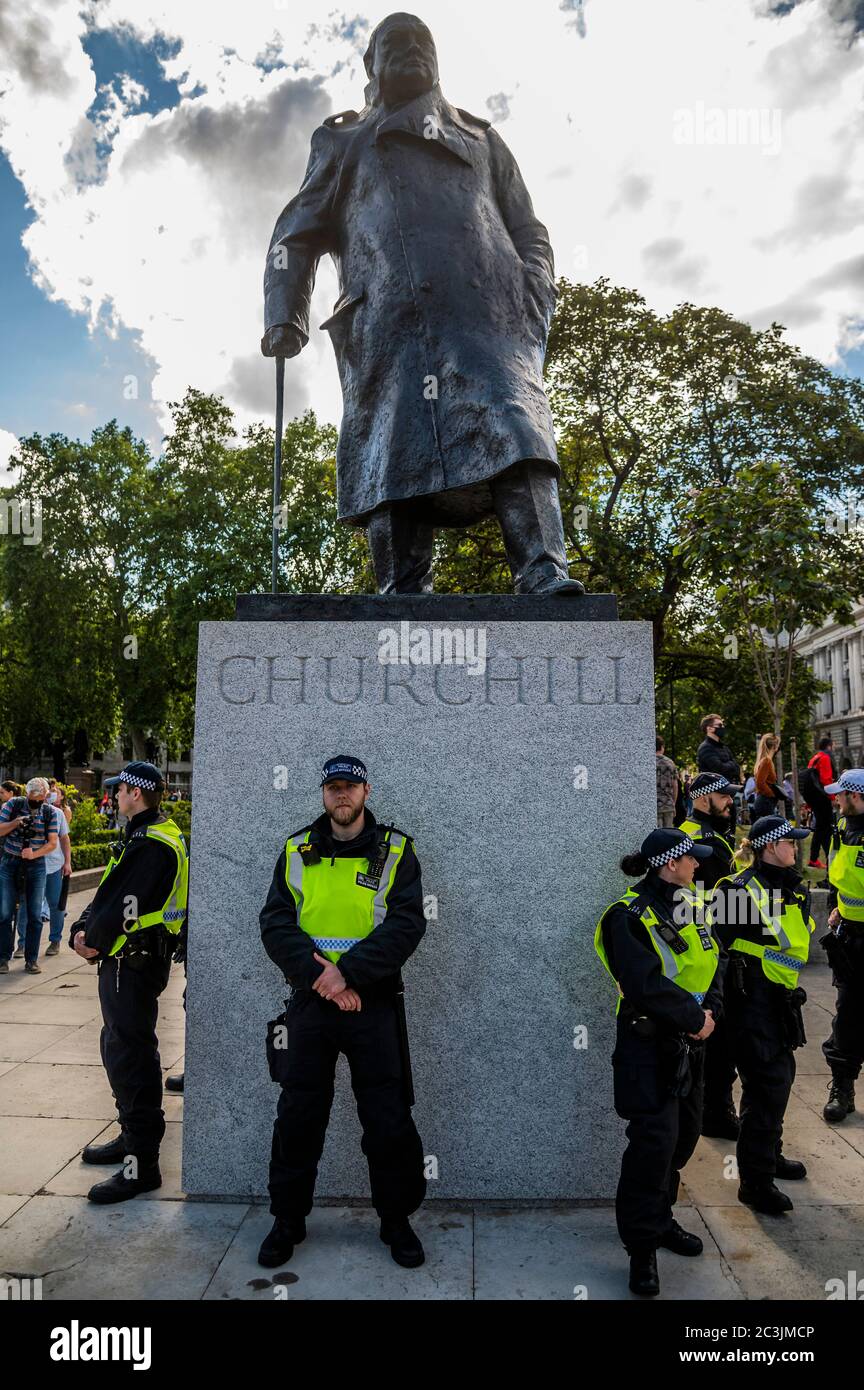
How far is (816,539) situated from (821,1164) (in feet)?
25.5

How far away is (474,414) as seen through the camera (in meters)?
4.45

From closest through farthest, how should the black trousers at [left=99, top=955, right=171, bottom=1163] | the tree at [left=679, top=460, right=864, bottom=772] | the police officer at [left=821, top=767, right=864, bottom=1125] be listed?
the black trousers at [left=99, top=955, right=171, bottom=1163]
the police officer at [left=821, top=767, right=864, bottom=1125]
the tree at [left=679, top=460, right=864, bottom=772]

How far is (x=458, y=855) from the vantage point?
3.94 metres

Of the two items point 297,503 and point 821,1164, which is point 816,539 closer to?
point 821,1164

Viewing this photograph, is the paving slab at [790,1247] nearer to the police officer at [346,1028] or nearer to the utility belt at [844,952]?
the police officer at [346,1028]

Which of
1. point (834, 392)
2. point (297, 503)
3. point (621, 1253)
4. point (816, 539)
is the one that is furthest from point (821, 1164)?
point (297, 503)

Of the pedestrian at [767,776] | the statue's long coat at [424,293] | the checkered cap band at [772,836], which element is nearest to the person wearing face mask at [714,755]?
the pedestrian at [767,776]

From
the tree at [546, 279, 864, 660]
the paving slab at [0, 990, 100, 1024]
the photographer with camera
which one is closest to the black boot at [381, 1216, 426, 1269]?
the paving slab at [0, 990, 100, 1024]

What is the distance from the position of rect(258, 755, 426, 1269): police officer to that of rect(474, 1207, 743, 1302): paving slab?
313 millimetres

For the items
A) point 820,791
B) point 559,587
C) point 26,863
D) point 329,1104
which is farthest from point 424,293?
point 820,791

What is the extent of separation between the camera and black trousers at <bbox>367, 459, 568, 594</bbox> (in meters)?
4.39

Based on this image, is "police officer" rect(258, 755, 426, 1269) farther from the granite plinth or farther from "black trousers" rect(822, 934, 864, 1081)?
"black trousers" rect(822, 934, 864, 1081)

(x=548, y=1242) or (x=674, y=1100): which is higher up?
(x=674, y=1100)

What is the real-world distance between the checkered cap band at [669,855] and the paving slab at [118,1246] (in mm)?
2114
